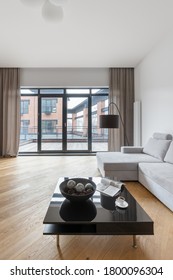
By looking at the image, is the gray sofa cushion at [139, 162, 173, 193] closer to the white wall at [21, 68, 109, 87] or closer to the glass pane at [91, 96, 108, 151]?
the glass pane at [91, 96, 108, 151]

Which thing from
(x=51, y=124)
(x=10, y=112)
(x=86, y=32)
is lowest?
(x=51, y=124)

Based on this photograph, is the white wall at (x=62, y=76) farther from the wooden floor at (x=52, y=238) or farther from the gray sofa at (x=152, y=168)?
the wooden floor at (x=52, y=238)

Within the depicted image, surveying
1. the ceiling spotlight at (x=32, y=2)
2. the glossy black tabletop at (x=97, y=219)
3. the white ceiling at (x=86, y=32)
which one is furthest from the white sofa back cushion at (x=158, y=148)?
the ceiling spotlight at (x=32, y=2)

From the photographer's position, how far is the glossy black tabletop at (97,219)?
4.71 ft

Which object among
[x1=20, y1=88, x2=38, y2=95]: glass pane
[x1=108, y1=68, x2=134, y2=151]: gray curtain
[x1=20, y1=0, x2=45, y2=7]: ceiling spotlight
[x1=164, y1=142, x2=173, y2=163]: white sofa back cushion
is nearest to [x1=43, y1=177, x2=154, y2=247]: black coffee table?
[x1=164, y1=142, x2=173, y2=163]: white sofa back cushion

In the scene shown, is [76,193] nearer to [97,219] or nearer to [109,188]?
[97,219]

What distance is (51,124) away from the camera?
6730mm

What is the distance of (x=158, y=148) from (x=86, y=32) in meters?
2.73

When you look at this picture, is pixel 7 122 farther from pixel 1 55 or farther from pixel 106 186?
pixel 106 186

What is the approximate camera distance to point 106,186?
82.7 inches

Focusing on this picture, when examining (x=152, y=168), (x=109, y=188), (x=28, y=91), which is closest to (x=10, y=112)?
(x=28, y=91)

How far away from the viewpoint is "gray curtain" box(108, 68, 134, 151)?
613 cm
